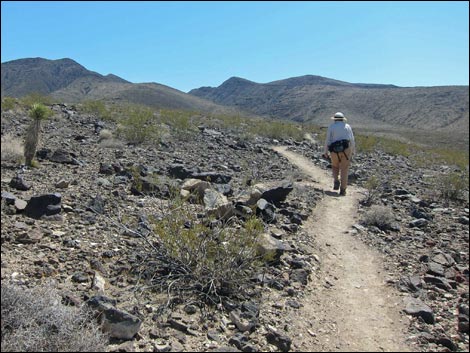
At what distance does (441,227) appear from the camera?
779 cm

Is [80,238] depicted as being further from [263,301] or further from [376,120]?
[376,120]

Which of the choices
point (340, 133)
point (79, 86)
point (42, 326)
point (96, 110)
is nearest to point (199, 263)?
point (42, 326)

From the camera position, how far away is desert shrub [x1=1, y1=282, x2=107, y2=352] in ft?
9.61

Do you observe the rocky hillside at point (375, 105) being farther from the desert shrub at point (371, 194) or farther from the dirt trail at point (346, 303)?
the dirt trail at point (346, 303)

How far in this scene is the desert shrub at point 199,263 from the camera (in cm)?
429

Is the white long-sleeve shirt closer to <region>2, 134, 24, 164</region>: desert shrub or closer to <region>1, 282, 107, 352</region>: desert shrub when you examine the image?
<region>2, 134, 24, 164</region>: desert shrub

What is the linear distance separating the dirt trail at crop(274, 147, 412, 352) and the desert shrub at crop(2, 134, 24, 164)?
5822 millimetres

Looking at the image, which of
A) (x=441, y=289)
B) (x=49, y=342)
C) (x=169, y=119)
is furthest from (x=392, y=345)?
(x=169, y=119)

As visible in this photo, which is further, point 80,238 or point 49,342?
point 80,238

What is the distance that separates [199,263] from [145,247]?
3.10 feet

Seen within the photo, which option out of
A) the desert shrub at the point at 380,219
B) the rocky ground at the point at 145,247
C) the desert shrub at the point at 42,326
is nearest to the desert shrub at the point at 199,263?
the rocky ground at the point at 145,247

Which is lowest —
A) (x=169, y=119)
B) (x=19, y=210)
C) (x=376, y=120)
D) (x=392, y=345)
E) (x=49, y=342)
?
(x=392, y=345)

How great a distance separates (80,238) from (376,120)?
98777mm

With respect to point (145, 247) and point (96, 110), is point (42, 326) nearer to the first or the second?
point (145, 247)
